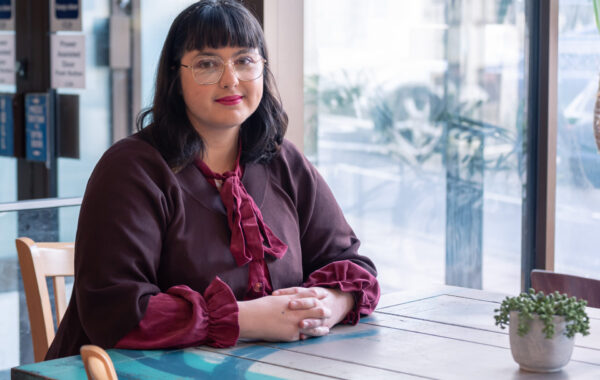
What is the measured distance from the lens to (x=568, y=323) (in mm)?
1306

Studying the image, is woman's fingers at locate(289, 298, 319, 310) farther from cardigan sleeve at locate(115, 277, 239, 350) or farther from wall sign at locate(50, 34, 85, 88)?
wall sign at locate(50, 34, 85, 88)

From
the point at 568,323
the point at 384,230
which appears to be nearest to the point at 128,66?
the point at 384,230

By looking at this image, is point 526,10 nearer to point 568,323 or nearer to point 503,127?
point 503,127

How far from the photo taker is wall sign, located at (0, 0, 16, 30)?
3088mm

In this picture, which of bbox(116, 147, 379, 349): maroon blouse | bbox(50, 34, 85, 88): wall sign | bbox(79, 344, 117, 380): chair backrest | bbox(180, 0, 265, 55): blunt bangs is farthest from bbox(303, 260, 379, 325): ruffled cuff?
bbox(50, 34, 85, 88): wall sign

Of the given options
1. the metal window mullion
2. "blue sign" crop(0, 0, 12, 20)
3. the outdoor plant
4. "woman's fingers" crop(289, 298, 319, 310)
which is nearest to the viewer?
the outdoor plant

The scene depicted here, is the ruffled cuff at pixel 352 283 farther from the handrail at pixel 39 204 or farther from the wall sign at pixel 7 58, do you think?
the wall sign at pixel 7 58

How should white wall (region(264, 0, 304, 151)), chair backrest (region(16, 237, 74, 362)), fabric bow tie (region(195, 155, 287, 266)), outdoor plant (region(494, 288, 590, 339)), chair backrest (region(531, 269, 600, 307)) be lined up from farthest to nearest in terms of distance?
1. white wall (region(264, 0, 304, 151))
2. chair backrest (region(531, 269, 600, 307))
3. chair backrest (region(16, 237, 74, 362))
4. fabric bow tie (region(195, 155, 287, 266))
5. outdoor plant (region(494, 288, 590, 339))

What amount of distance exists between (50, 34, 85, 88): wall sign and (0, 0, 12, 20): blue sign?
17 centimetres

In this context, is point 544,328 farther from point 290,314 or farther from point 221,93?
point 221,93

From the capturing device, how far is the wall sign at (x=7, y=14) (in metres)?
3.09

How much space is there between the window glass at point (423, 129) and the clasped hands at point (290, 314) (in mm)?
1698

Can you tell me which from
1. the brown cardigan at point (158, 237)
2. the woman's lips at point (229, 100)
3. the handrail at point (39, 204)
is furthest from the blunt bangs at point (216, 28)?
the handrail at point (39, 204)

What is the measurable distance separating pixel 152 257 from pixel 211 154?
322 mm
